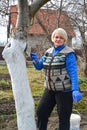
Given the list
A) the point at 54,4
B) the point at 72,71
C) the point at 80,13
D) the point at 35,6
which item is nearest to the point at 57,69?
the point at 72,71

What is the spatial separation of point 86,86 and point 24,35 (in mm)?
7615

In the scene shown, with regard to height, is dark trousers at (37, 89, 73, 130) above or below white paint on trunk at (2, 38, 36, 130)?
below

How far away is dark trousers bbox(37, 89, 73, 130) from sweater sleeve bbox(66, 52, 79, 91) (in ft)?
0.73

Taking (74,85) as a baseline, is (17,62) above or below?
above

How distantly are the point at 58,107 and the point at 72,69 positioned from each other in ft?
1.72

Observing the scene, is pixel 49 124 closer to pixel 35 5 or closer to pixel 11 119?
pixel 11 119

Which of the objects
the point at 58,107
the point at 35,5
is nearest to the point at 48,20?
the point at 35,5

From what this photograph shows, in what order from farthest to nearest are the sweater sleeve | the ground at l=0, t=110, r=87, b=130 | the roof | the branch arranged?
1. the roof
2. the ground at l=0, t=110, r=87, b=130
3. the branch
4. the sweater sleeve

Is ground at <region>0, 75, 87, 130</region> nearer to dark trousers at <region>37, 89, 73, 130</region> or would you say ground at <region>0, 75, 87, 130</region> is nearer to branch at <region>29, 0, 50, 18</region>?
dark trousers at <region>37, 89, 73, 130</region>

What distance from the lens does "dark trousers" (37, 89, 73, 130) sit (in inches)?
160

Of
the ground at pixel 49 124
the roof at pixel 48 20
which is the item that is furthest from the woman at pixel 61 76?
the roof at pixel 48 20

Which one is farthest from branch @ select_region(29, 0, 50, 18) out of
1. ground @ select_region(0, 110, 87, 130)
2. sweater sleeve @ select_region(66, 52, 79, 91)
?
ground @ select_region(0, 110, 87, 130)

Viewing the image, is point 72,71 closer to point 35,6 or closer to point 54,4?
point 35,6

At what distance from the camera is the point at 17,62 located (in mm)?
3982
